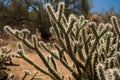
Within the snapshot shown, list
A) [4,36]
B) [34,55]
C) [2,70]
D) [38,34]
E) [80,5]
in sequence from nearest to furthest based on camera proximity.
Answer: [2,70]
[34,55]
[4,36]
[38,34]
[80,5]

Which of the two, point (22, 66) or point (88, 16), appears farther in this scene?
point (88, 16)

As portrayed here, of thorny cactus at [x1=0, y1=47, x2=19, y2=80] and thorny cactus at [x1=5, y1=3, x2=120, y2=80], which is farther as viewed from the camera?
thorny cactus at [x1=0, y1=47, x2=19, y2=80]

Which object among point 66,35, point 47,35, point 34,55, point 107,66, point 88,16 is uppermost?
point 88,16

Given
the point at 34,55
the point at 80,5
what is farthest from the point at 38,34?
the point at 34,55

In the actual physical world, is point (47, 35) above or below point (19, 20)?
below

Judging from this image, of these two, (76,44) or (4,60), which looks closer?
(76,44)

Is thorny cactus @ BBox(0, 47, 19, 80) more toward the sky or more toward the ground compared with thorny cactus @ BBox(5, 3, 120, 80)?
more toward the sky

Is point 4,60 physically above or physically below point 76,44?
above

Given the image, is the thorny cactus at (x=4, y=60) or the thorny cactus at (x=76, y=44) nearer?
the thorny cactus at (x=76, y=44)

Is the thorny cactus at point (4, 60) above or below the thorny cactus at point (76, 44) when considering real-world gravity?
above

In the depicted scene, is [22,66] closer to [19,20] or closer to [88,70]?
[88,70]

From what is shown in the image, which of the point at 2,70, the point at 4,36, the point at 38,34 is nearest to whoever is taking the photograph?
the point at 2,70

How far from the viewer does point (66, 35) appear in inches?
167

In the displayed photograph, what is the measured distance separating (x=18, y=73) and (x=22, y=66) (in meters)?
0.76
